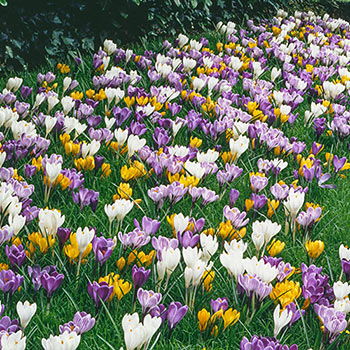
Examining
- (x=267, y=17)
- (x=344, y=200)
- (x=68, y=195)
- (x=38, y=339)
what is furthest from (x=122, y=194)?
(x=267, y=17)

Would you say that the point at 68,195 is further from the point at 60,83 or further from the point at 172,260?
the point at 60,83

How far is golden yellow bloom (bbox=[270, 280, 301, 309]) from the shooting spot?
6.22 ft

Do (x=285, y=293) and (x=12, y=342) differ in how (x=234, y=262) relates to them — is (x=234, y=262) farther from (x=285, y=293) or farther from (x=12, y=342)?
(x=12, y=342)

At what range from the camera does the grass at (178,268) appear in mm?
1867

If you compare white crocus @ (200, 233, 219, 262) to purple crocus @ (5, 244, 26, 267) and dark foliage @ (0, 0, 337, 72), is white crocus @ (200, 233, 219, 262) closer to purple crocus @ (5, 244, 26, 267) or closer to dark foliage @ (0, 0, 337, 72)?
purple crocus @ (5, 244, 26, 267)

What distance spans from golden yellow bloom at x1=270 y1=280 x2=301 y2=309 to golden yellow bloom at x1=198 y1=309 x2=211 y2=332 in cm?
27

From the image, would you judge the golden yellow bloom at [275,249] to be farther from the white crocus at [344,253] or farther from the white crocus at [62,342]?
the white crocus at [62,342]

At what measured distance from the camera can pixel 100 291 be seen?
1831mm

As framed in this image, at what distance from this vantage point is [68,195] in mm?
2775

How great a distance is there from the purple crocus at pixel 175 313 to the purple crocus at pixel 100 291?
0.23 meters

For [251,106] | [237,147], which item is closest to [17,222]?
[237,147]

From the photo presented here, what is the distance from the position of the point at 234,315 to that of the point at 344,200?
1.42 m

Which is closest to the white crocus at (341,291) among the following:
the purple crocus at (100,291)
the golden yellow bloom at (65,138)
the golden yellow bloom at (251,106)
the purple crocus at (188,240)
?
the purple crocus at (188,240)

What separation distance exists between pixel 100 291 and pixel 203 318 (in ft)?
1.20
